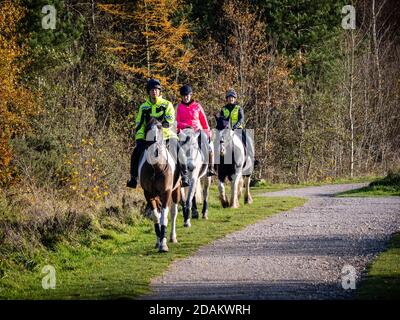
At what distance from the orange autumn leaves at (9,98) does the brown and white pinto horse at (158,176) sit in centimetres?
968

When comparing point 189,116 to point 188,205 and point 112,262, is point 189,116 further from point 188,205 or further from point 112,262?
point 112,262

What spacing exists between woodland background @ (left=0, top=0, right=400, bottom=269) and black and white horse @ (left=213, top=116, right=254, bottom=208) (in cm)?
481

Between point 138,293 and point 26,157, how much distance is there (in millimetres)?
13247

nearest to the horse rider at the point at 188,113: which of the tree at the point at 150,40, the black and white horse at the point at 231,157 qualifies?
the black and white horse at the point at 231,157

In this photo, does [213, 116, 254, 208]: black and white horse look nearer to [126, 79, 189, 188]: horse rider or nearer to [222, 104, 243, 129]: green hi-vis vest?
[222, 104, 243, 129]: green hi-vis vest

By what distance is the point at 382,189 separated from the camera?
2342 centimetres

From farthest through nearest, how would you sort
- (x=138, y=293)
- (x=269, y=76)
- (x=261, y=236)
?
(x=269, y=76), (x=261, y=236), (x=138, y=293)

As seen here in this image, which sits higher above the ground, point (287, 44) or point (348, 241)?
point (287, 44)

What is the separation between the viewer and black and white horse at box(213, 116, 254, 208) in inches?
717

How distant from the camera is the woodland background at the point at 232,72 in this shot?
2673 cm

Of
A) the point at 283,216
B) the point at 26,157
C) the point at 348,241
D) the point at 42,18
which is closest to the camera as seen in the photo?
the point at 348,241
